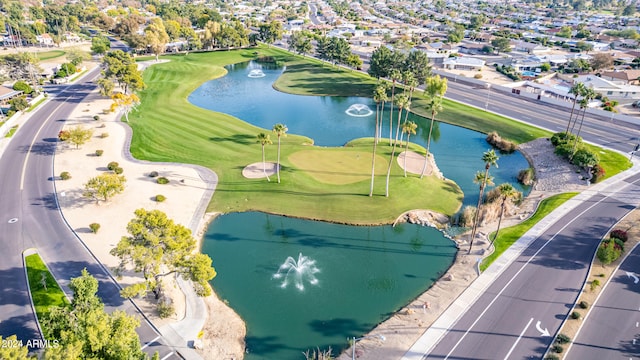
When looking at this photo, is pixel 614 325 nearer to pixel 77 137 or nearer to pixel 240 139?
pixel 240 139

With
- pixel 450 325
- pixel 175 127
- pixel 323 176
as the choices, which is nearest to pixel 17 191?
pixel 175 127

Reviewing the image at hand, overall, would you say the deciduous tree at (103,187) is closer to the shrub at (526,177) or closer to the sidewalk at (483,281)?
the sidewalk at (483,281)

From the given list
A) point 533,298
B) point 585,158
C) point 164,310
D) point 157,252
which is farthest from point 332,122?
point 164,310

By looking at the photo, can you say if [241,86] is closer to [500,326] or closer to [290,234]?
[290,234]

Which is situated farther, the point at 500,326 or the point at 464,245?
the point at 464,245

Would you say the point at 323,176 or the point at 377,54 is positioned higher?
the point at 377,54

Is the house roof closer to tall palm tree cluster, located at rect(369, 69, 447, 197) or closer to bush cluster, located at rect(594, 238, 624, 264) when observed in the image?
tall palm tree cluster, located at rect(369, 69, 447, 197)

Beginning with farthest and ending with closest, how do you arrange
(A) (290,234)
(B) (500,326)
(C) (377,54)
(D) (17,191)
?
(C) (377,54) → (D) (17,191) → (A) (290,234) → (B) (500,326)
